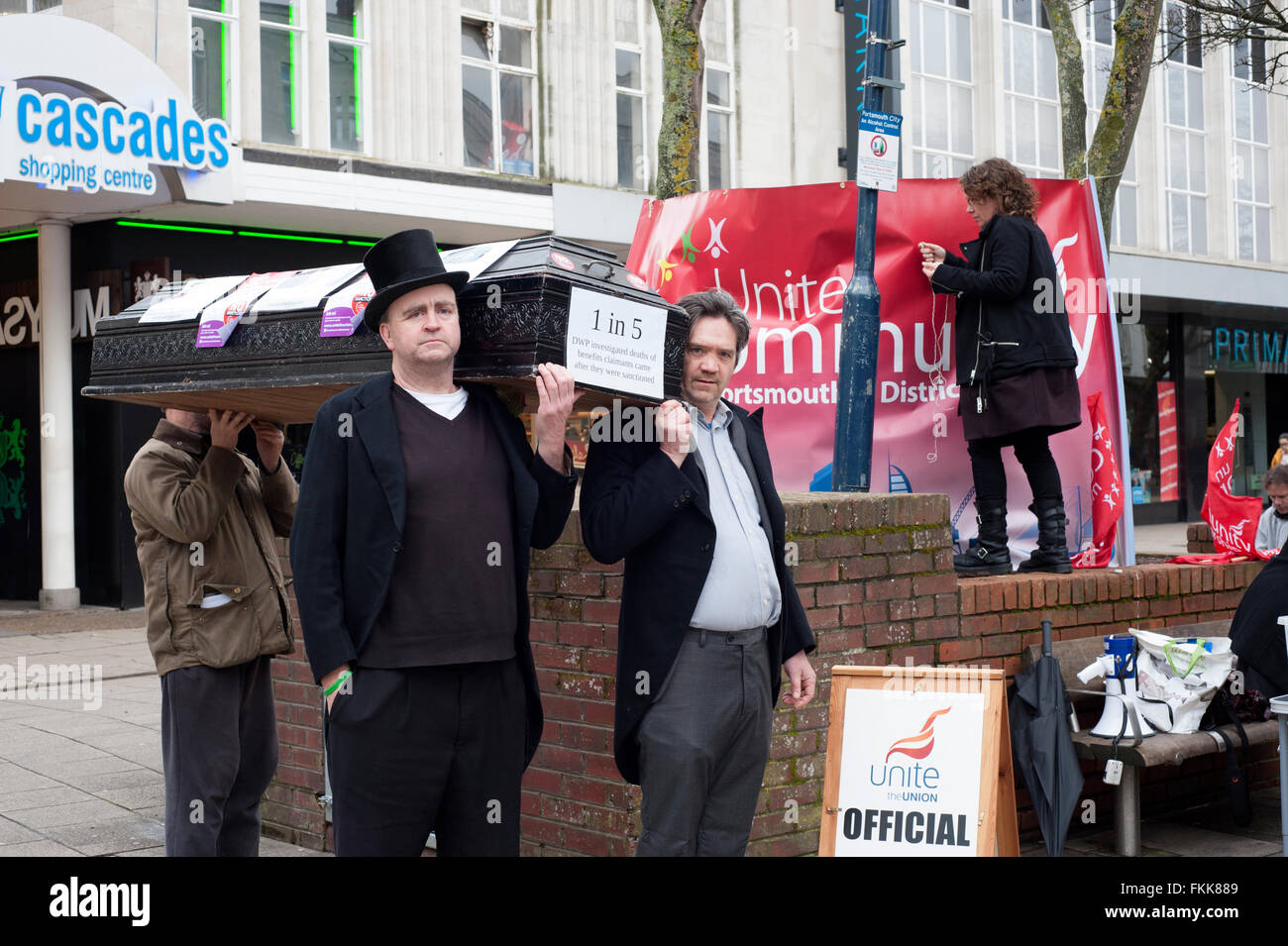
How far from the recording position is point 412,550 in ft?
11.2

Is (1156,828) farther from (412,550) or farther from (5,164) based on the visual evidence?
(5,164)

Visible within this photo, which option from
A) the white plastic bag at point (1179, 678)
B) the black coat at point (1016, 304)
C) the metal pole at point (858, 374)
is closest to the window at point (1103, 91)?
the black coat at point (1016, 304)

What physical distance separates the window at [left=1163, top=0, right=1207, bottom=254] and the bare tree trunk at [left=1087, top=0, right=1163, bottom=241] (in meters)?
20.5

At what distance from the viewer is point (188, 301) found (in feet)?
15.6

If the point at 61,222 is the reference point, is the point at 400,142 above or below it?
above

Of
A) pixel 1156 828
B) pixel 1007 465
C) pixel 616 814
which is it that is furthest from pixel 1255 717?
pixel 616 814

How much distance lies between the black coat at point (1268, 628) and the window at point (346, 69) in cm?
1427

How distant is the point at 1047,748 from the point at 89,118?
11.6 metres

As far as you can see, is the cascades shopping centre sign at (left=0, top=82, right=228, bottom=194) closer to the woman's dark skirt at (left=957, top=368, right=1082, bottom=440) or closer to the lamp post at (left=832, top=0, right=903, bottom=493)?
the lamp post at (left=832, top=0, right=903, bottom=493)

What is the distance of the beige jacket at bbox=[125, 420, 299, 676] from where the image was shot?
451 centimetres

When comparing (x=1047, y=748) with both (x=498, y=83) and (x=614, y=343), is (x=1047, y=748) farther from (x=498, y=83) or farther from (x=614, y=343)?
(x=498, y=83)

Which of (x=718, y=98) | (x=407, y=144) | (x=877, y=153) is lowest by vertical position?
(x=877, y=153)

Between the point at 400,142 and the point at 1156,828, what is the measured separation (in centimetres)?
1443

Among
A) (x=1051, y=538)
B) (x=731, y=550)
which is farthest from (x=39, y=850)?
(x=1051, y=538)
